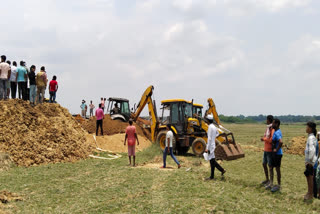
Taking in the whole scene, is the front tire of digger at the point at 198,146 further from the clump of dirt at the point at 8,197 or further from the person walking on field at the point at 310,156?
the clump of dirt at the point at 8,197

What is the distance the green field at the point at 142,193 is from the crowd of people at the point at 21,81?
19.1 feet

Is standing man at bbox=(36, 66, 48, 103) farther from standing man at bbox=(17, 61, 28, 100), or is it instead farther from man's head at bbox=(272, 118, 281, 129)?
man's head at bbox=(272, 118, 281, 129)

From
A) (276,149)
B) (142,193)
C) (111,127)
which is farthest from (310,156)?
(111,127)

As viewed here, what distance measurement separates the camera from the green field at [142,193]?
6773mm

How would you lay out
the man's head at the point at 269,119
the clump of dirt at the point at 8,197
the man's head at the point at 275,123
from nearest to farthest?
the clump of dirt at the point at 8,197
the man's head at the point at 275,123
the man's head at the point at 269,119

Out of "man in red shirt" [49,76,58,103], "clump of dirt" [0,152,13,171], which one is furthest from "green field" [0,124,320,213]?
"man in red shirt" [49,76,58,103]

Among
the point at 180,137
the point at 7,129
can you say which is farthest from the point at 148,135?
the point at 7,129

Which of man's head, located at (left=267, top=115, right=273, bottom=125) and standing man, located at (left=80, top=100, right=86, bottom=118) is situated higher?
standing man, located at (left=80, top=100, right=86, bottom=118)

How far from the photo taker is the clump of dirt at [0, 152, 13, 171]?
11492 millimetres

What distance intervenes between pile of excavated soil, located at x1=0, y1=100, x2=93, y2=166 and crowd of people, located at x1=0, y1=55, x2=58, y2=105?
72 centimetres

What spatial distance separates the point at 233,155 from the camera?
1587 cm

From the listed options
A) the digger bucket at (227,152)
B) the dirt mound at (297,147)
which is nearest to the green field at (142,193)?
the digger bucket at (227,152)

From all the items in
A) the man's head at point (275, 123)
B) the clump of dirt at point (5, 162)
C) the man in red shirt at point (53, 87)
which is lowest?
the clump of dirt at point (5, 162)

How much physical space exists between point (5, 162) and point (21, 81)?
17.5ft
